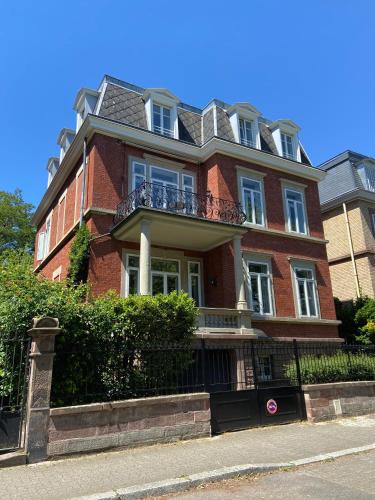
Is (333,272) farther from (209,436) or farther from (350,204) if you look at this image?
(209,436)

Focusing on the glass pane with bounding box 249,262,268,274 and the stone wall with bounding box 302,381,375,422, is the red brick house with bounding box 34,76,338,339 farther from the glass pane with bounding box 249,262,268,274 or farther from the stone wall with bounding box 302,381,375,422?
the stone wall with bounding box 302,381,375,422

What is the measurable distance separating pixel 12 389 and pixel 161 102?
14.1m

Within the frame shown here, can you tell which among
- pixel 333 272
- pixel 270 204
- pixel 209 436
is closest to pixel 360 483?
pixel 209 436

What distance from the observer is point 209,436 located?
8.62 meters

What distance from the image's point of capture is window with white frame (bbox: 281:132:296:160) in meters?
20.7

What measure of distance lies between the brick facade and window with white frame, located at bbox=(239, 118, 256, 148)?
138 cm

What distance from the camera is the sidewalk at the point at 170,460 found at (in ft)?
18.6

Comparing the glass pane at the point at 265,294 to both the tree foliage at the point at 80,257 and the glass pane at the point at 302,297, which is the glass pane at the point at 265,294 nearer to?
the glass pane at the point at 302,297

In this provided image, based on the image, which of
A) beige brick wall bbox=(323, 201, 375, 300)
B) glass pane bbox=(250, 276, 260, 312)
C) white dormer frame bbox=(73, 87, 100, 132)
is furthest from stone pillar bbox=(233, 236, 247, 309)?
beige brick wall bbox=(323, 201, 375, 300)

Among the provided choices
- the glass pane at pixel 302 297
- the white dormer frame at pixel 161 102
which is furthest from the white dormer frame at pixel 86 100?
the glass pane at pixel 302 297

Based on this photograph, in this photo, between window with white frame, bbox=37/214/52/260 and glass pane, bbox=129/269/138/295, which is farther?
window with white frame, bbox=37/214/52/260

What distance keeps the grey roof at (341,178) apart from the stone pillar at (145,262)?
1479 cm

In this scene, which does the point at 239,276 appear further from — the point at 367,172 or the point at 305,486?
the point at 367,172

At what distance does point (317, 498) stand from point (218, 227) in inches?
428
